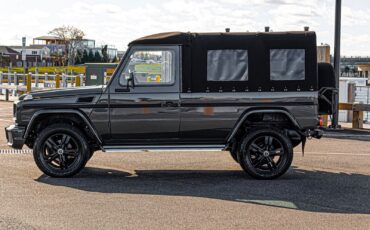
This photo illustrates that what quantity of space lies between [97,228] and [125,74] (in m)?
3.57

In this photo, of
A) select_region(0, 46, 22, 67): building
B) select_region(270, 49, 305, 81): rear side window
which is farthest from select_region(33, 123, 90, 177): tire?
select_region(0, 46, 22, 67): building

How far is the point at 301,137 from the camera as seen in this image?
10.0 m

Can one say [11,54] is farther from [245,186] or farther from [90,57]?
[245,186]

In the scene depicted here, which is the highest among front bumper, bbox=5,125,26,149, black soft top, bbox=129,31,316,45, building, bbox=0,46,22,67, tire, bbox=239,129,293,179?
building, bbox=0,46,22,67

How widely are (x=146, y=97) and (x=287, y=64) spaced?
7.11ft

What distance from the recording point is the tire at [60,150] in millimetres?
9719

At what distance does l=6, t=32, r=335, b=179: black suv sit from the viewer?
9695 mm

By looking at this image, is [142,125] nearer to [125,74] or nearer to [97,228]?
[125,74]

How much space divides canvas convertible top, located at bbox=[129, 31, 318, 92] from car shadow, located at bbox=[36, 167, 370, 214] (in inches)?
54.2

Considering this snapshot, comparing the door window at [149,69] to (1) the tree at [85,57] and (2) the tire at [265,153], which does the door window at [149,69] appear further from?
(1) the tree at [85,57]

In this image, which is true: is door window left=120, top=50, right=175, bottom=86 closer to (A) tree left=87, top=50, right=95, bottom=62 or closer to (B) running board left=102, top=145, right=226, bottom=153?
(B) running board left=102, top=145, right=226, bottom=153

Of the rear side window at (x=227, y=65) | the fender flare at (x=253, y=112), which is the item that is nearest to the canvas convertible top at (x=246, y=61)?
the rear side window at (x=227, y=65)

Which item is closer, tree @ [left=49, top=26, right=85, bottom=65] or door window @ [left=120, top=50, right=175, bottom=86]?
door window @ [left=120, top=50, right=175, bottom=86]

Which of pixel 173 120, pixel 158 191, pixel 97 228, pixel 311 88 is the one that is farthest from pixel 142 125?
pixel 97 228
